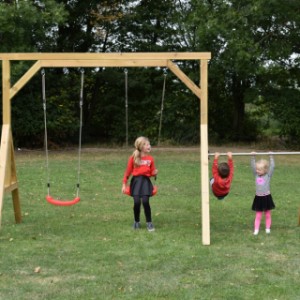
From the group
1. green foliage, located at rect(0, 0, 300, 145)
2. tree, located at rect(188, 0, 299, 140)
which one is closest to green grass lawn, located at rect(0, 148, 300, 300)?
tree, located at rect(188, 0, 299, 140)

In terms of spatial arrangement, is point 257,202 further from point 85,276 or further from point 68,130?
point 68,130

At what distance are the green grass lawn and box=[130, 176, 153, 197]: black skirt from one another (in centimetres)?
55

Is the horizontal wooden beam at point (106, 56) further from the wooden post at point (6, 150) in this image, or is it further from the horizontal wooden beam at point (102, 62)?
the wooden post at point (6, 150)

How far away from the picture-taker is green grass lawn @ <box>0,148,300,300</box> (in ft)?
17.9

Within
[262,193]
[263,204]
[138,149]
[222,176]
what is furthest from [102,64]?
[263,204]

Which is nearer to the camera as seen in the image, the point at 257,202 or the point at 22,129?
the point at 257,202

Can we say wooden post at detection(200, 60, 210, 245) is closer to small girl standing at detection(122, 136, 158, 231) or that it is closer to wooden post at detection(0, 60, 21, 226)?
small girl standing at detection(122, 136, 158, 231)

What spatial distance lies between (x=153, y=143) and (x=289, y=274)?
17.2 m

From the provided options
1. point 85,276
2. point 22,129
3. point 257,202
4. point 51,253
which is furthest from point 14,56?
point 22,129

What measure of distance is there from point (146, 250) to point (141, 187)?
1.38m

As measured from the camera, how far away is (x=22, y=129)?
2142 centimetres

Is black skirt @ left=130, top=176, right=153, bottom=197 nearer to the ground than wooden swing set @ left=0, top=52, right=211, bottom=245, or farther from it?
nearer to the ground

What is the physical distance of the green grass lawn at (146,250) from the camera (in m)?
5.46

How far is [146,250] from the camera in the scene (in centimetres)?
695
